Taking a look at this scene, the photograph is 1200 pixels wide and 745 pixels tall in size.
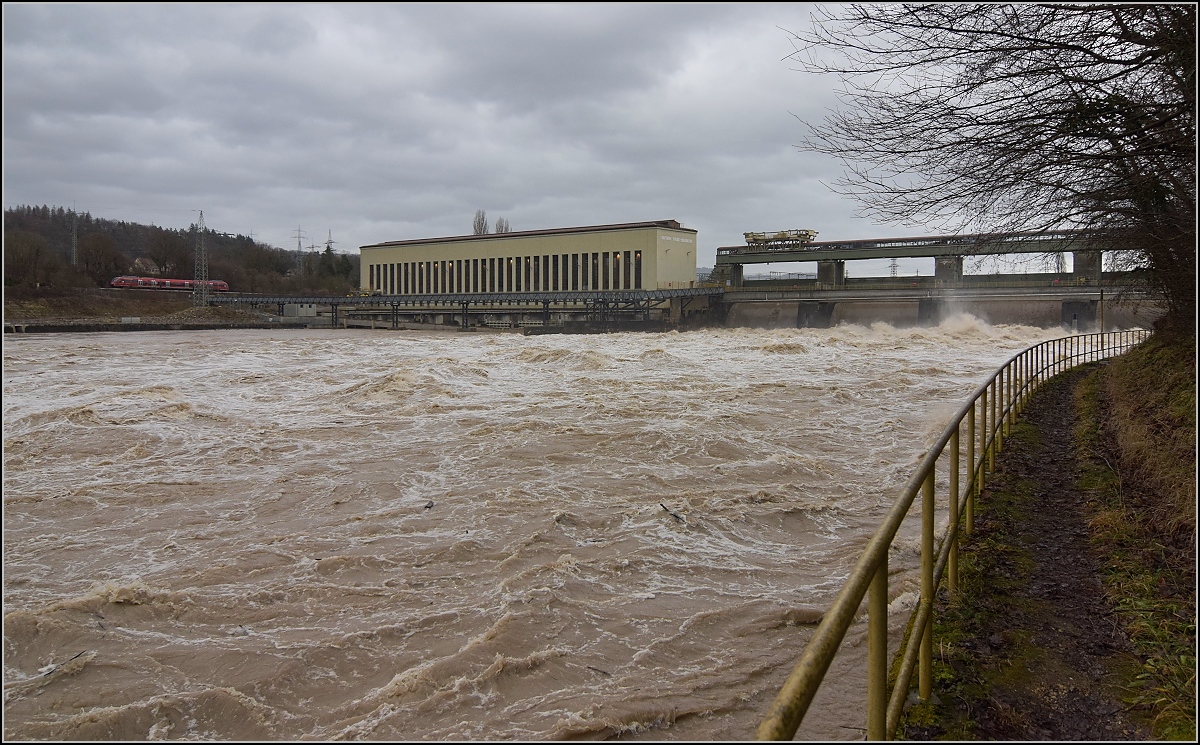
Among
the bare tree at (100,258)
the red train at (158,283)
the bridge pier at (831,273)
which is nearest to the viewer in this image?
the bridge pier at (831,273)

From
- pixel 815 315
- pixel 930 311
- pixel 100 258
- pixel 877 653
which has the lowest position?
pixel 877 653

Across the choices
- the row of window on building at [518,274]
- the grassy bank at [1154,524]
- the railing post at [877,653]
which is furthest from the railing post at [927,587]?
the row of window on building at [518,274]

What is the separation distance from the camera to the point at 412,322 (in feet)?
267

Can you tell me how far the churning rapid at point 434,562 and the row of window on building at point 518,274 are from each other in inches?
2080

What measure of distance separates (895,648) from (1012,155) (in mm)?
4684

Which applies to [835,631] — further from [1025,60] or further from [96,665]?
[1025,60]

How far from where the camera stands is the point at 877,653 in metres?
2.45

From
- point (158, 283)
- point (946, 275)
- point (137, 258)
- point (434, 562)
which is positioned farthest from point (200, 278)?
point (434, 562)

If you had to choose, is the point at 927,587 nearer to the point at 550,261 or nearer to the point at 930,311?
the point at 930,311

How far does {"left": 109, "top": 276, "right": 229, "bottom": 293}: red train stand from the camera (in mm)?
80312

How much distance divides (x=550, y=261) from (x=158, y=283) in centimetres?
4419

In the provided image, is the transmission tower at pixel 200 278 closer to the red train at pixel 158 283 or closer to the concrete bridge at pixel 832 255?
the red train at pixel 158 283

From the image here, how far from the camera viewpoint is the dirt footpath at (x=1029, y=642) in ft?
11.6

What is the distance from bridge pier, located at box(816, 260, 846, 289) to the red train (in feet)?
222
